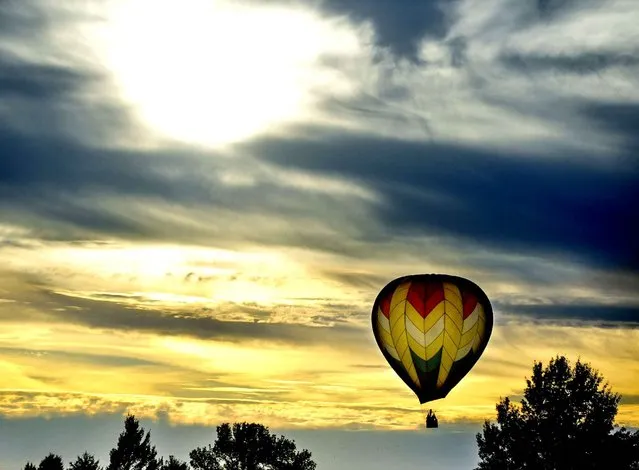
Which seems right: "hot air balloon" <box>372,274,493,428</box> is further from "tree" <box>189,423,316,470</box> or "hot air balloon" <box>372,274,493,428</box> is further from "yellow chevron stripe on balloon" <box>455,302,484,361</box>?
"tree" <box>189,423,316,470</box>

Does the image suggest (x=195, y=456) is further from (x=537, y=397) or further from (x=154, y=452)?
(x=537, y=397)

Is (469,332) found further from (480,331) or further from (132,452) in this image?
(132,452)

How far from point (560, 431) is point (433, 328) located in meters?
29.0

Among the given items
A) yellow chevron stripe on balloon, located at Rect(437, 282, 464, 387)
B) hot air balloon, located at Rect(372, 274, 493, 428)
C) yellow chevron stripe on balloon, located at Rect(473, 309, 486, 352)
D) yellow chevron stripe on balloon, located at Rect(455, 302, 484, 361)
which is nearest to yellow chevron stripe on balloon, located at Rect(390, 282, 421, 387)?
hot air balloon, located at Rect(372, 274, 493, 428)

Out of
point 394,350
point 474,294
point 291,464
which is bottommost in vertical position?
point 291,464

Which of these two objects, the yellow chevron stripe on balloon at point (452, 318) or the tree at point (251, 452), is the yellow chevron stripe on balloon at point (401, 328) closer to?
the yellow chevron stripe on balloon at point (452, 318)

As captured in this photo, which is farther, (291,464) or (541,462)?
(291,464)

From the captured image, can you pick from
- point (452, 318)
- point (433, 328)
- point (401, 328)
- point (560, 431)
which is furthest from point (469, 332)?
point (560, 431)

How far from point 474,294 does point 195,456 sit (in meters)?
76.8

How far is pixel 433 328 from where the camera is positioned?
5962cm

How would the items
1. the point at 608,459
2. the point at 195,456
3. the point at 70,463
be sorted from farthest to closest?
the point at 195,456 < the point at 70,463 < the point at 608,459

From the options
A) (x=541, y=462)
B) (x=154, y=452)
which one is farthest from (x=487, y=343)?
(x=154, y=452)

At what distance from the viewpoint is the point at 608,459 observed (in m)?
79.0

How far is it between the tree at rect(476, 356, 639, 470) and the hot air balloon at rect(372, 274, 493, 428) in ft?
77.9
